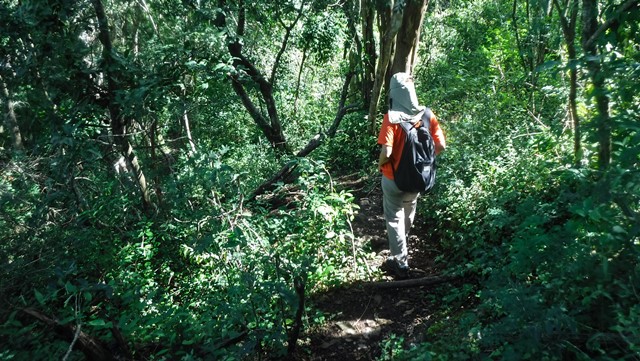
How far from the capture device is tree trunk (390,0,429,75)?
7.46 m

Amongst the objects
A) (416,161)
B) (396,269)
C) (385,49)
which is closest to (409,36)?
(385,49)

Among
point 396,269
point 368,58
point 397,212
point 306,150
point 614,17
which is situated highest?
point 368,58

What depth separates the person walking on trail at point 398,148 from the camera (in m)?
4.50

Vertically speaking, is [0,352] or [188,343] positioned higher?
[0,352]

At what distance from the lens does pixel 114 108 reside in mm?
5336

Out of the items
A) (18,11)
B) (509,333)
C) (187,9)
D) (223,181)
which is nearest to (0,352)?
(223,181)

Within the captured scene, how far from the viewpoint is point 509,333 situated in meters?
2.59

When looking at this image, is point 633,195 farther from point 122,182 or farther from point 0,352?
point 122,182

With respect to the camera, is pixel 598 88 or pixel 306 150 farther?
pixel 306 150

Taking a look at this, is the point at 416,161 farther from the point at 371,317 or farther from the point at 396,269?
the point at 371,317

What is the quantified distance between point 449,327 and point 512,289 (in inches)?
43.1

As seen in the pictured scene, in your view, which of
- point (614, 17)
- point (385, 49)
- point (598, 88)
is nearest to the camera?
point (598, 88)

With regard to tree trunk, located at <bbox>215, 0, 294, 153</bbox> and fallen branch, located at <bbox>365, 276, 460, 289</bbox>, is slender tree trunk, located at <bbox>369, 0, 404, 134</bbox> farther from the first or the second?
fallen branch, located at <bbox>365, 276, 460, 289</bbox>

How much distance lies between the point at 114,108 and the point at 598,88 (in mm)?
4997
